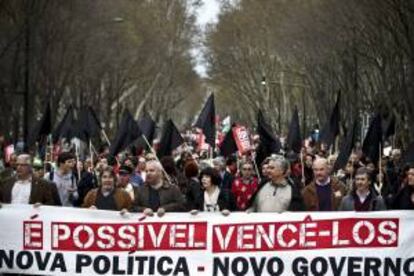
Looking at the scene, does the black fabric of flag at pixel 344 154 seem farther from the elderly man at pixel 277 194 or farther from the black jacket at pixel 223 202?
the elderly man at pixel 277 194

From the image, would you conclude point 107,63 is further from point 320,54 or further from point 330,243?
point 330,243

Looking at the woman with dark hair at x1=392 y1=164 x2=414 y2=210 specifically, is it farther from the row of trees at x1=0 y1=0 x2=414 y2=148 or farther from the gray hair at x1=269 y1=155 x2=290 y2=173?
the row of trees at x1=0 y1=0 x2=414 y2=148

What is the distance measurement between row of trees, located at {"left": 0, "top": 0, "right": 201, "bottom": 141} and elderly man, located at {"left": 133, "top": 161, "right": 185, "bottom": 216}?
20700 mm

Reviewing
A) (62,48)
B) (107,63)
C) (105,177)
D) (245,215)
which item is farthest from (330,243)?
(107,63)

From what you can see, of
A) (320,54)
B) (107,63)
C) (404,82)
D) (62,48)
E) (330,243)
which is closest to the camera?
(330,243)

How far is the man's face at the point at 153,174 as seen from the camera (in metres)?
10.9

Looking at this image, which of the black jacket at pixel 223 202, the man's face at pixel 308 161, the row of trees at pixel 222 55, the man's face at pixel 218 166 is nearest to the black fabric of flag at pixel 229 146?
the man's face at pixel 308 161

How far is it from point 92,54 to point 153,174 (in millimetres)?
39574

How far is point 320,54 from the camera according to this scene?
47.4 meters

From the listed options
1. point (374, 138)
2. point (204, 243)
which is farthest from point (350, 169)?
point (204, 243)

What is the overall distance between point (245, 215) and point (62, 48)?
32867mm

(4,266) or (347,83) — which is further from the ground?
(347,83)

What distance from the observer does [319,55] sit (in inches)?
1876

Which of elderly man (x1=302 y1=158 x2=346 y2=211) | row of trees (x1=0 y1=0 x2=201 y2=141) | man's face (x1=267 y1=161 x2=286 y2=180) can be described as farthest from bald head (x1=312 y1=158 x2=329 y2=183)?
row of trees (x1=0 y1=0 x2=201 y2=141)
